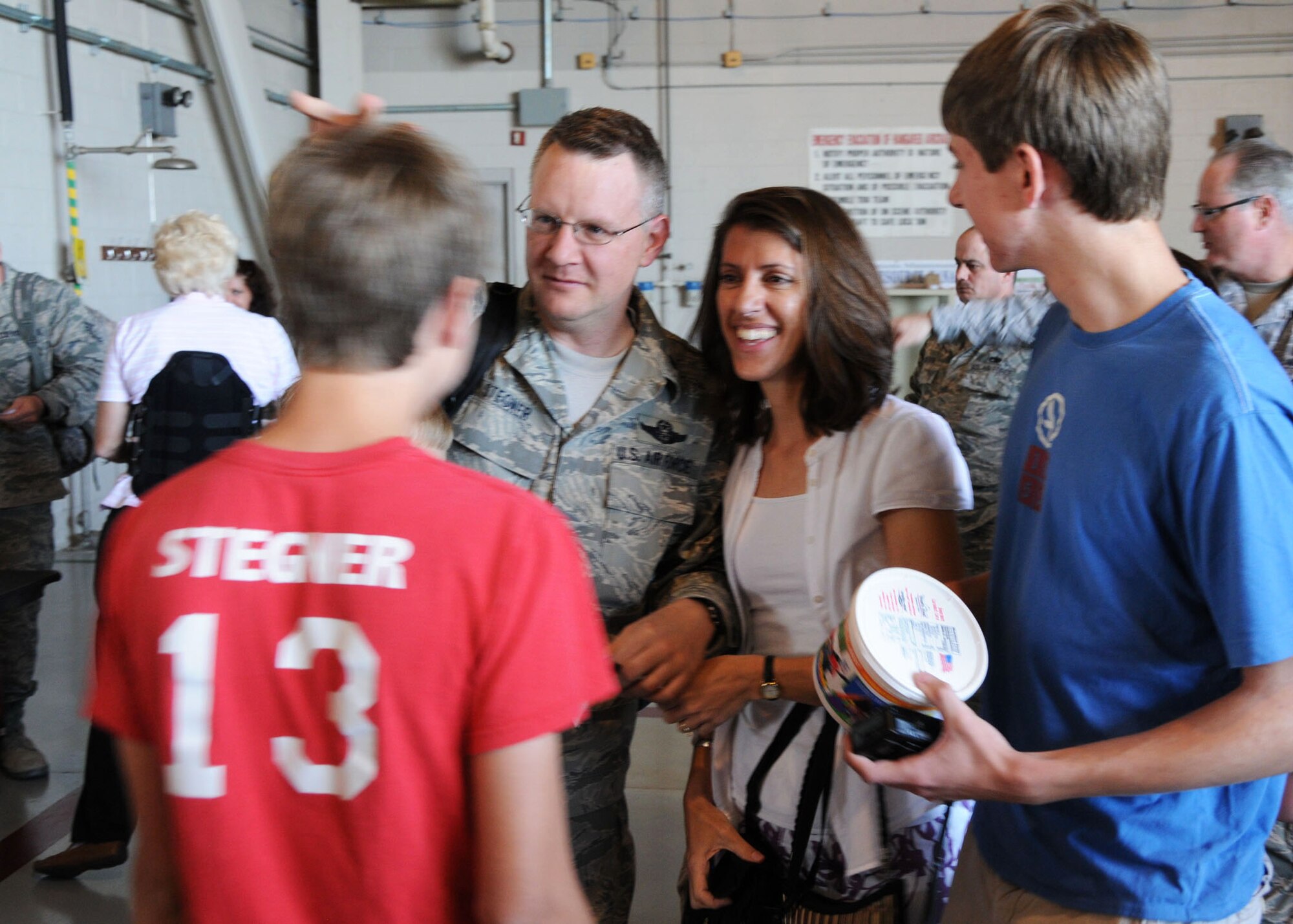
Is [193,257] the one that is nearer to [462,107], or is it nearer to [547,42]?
[462,107]

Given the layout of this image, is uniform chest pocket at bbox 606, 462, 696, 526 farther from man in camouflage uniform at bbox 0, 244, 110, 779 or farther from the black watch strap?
man in camouflage uniform at bbox 0, 244, 110, 779

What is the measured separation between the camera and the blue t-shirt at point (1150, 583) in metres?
0.91

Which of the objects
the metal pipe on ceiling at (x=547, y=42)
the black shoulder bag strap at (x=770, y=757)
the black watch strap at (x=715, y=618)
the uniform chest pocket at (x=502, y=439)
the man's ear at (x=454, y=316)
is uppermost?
the metal pipe on ceiling at (x=547, y=42)

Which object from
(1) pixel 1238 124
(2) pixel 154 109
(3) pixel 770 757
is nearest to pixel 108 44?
(2) pixel 154 109

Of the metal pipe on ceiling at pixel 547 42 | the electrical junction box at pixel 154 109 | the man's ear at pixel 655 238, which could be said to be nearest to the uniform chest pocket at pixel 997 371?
the man's ear at pixel 655 238

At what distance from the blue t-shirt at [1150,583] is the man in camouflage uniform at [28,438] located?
354cm

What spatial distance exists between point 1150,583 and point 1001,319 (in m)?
2.24

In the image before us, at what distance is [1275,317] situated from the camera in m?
2.84

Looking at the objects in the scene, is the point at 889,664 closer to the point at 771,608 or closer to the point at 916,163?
the point at 771,608

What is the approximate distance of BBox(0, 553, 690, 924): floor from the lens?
282cm

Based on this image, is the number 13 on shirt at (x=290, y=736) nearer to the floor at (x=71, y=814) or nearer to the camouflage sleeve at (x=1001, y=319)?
the floor at (x=71, y=814)

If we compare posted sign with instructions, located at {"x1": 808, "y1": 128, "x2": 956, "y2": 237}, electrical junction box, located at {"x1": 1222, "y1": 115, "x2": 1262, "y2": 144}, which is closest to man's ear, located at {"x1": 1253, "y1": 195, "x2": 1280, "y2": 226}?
posted sign with instructions, located at {"x1": 808, "y1": 128, "x2": 956, "y2": 237}

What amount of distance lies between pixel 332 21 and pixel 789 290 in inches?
302

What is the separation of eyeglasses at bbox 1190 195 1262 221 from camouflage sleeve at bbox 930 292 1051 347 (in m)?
0.52
